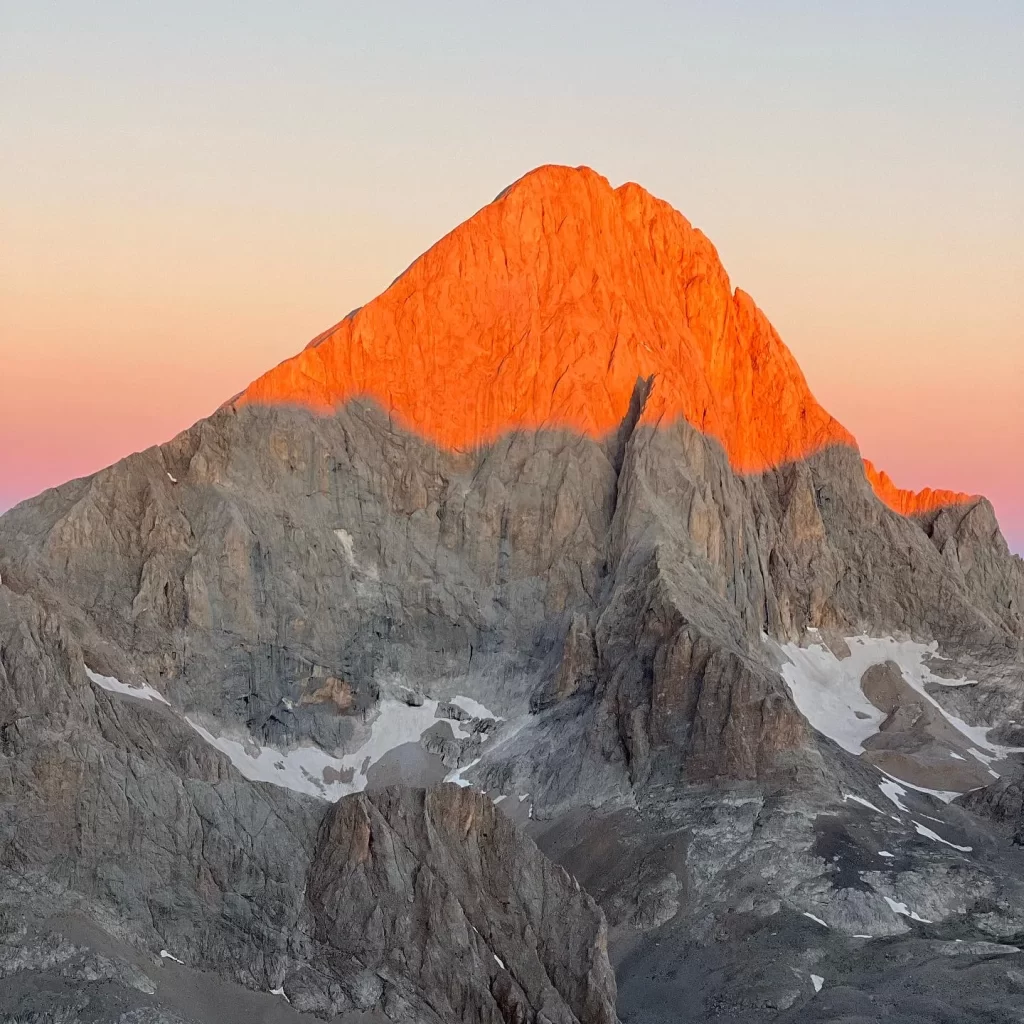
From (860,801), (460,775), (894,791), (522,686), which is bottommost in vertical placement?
(894,791)

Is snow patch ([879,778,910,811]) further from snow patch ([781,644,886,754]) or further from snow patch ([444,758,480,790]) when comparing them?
snow patch ([444,758,480,790])

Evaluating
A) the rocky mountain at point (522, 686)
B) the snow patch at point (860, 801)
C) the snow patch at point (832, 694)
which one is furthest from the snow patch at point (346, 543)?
the snow patch at point (860, 801)

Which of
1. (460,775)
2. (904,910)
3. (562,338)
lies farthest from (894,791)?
(562,338)

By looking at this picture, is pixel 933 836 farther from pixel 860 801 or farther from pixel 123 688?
pixel 123 688

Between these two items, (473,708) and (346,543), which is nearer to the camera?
(473,708)

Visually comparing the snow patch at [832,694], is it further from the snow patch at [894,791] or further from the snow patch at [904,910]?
the snow patch at [904,910]

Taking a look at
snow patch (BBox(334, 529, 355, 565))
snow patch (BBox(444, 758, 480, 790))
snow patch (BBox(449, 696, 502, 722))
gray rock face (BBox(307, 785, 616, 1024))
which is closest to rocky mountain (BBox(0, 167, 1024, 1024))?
gray rock face (BBox(307, 785, 616, 1024))
